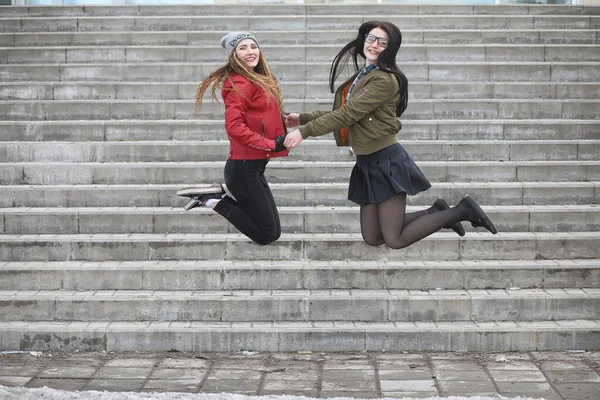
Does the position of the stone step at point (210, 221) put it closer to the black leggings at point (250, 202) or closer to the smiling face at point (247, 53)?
the black leggings at point (250, 202)

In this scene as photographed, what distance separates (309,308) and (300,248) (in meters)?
0.74

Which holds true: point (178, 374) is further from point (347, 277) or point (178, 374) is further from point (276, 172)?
point (276, 172)

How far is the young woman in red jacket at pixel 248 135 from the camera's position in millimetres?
6805

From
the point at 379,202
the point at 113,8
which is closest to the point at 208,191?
the point at 379,202

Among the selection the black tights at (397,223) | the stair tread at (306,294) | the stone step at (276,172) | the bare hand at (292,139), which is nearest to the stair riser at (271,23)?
the stone step at (276,172)

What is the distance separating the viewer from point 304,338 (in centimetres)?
828

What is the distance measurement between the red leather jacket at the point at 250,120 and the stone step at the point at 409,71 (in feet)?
16.3

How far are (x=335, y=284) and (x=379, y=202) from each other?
6.43ft

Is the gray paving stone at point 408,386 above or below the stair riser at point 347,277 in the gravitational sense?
below

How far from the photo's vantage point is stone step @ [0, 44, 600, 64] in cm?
1234

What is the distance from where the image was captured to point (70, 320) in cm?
859

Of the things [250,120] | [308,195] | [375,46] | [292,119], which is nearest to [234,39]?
[250,120]

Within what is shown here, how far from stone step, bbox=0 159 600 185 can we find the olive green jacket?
3058 millimetres

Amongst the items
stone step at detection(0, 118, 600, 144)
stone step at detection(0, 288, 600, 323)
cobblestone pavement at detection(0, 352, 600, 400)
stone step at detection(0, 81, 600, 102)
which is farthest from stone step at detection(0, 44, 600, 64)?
cobblestone pavement at detection(0, 352, 600, 400)
